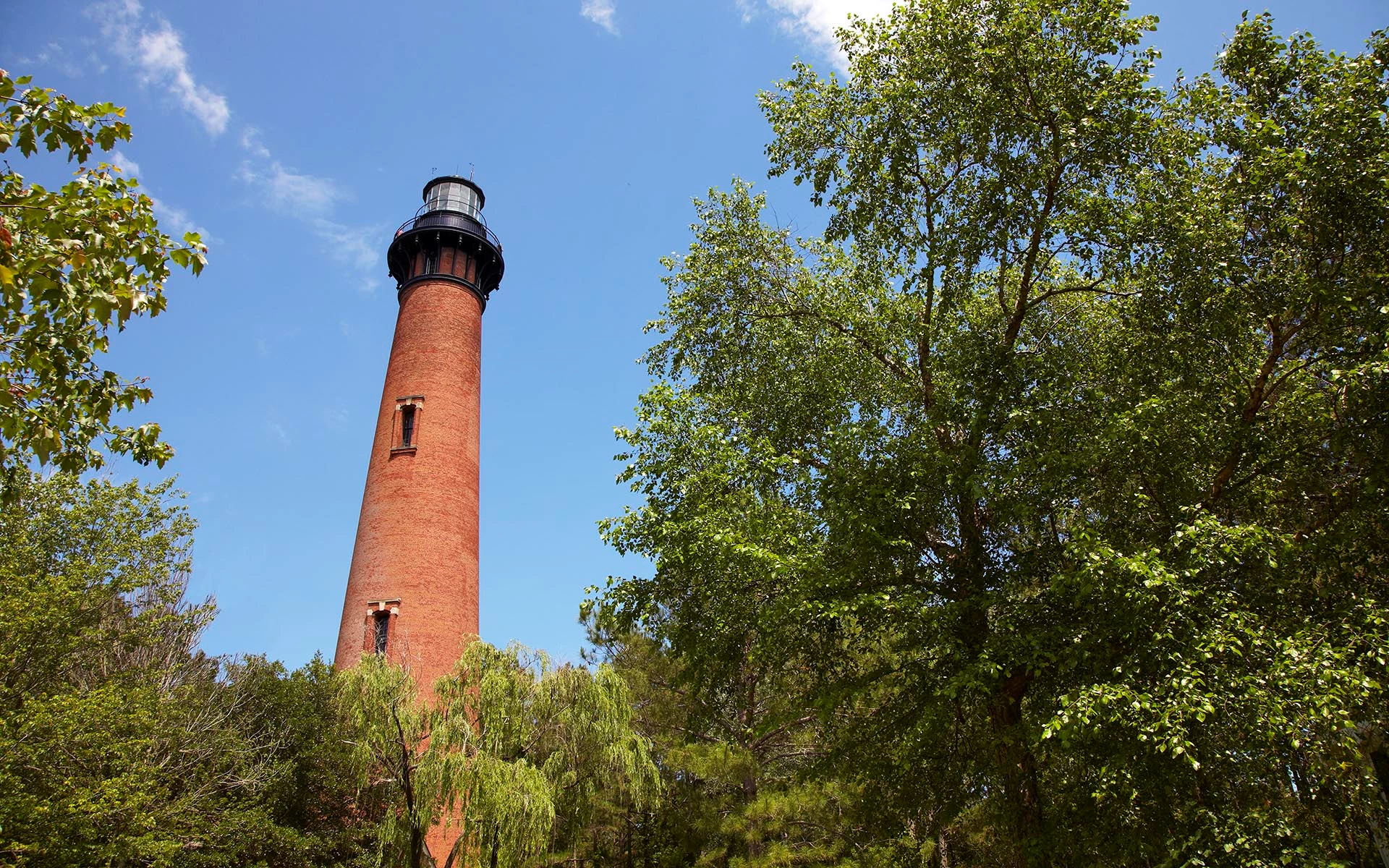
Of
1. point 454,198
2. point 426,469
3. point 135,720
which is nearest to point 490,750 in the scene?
point 135,720

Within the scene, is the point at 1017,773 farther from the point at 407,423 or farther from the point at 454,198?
the point at 454,198

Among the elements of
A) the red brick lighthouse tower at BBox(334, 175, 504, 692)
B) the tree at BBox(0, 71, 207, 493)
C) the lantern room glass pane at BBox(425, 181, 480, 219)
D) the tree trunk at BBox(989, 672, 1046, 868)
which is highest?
the lantern room glass pane at BBox(425, 181, 480, 219)

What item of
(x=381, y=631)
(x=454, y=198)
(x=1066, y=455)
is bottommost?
(x=1066, y=455)

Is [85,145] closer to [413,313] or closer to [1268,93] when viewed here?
[1268,93]

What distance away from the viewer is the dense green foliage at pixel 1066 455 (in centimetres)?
840

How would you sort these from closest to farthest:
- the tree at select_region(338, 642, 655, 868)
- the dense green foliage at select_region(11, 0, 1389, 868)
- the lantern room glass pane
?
1. the dense green foliage at select_region(11, 0, 1389, 868)
2. the tree at select_region(338, 642, 655, 868)
3. the lantern room glass pane

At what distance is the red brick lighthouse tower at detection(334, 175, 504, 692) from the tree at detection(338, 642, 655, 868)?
11.0 ft

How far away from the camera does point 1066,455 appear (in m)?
9.41

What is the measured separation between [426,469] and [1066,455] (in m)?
18.6

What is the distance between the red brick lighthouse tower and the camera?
73.8 feet

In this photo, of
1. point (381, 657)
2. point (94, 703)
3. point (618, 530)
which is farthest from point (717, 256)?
point (94, 703)

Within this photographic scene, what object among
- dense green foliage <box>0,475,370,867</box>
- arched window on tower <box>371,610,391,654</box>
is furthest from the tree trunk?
arched window on tower <box>371,610,391,654</box>

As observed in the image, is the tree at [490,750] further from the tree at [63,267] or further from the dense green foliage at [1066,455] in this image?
the tree at [63,267]

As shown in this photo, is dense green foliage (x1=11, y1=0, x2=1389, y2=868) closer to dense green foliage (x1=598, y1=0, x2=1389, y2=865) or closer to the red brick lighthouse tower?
dense green foliage (x1=598, y1=0, x2=1389, y2=865)
